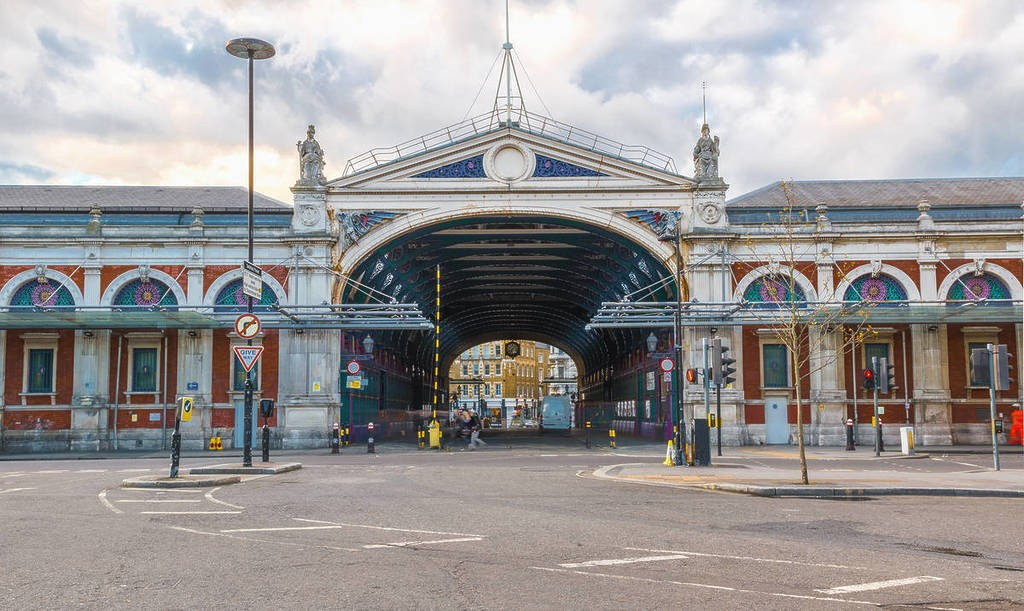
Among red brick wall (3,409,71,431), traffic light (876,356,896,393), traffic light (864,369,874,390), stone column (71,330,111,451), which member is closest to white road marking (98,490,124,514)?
stone column (71,330,111,451)

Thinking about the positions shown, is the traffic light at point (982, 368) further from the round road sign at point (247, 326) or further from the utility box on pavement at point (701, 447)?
the round road sign at point (247, 326)

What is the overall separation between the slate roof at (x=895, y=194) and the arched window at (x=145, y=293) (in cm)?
2329

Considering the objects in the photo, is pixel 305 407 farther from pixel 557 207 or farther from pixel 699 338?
pixel 699 338

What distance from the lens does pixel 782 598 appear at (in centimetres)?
795

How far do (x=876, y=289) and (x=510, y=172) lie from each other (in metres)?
15.3

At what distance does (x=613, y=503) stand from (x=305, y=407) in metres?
24.0

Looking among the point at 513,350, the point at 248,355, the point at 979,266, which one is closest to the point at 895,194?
the point at 979,266

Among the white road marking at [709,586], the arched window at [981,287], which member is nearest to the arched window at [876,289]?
the arched window at [981,287]

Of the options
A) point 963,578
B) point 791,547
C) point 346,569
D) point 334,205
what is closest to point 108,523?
point 346,569

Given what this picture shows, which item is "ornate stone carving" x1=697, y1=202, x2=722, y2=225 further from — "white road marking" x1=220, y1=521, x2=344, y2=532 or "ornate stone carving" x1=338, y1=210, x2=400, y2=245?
"white road marking" x1=220, y1=521, x2=344, y2=532

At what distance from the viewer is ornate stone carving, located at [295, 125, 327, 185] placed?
3894 cm

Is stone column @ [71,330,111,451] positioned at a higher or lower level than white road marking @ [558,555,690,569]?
higher

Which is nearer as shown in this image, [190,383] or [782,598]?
[782,598]

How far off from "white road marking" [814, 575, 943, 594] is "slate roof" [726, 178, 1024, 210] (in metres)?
32.4
